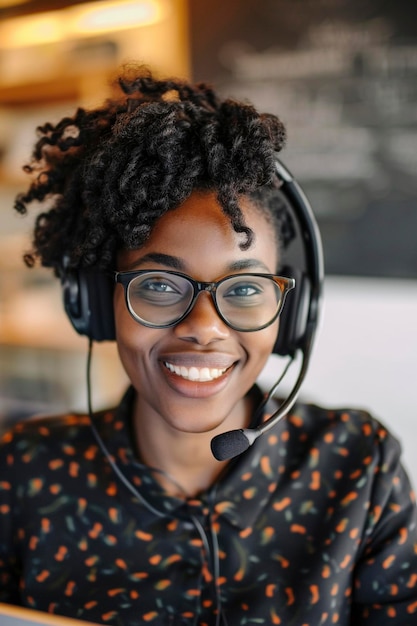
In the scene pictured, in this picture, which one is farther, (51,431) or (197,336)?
(51,431)

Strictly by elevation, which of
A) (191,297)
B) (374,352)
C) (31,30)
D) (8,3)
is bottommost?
(374,352)

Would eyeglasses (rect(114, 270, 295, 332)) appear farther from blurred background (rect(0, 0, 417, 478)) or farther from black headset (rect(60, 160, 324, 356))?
blurred background (rect(0, 0, 417, 478))

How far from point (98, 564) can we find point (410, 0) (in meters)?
1.77

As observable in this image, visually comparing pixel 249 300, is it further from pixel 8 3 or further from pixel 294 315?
pixel 8 3

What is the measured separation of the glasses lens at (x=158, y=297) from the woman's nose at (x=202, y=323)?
22 mm

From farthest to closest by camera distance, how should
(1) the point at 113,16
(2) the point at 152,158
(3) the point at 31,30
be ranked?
1. (3) the point at 31,30
2. (1) the point at 113,16
3. (2) the point at 152,158

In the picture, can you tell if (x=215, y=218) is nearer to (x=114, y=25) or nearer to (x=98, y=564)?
(x=98, y=564)

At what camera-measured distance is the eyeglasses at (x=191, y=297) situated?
2.72 feet

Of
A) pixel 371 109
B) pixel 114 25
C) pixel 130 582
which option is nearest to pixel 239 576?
pixel 130 582

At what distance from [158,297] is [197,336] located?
0.28ft

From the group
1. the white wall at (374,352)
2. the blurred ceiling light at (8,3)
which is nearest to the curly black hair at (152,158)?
the white wall at (374,352)

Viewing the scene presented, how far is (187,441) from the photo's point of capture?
963 mm

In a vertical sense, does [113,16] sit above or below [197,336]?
above

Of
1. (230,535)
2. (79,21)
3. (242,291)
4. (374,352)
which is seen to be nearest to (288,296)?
(242,291)
